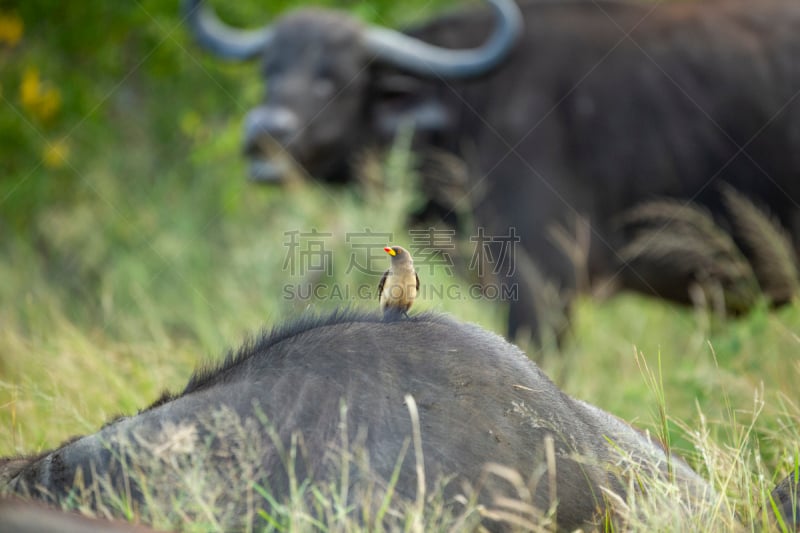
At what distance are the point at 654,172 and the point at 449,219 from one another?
1553mm

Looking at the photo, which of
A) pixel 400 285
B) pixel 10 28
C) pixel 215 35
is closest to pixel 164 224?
pixel 215 35

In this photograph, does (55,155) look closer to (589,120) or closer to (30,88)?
(30,88)

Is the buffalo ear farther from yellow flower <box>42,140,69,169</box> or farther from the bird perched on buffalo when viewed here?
the bird perched on buffalo

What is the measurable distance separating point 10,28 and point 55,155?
4.12 feet

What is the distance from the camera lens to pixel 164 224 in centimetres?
1035

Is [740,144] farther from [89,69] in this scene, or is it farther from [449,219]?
[89,69]

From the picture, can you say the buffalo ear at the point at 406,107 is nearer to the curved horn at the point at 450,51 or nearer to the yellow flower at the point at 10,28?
the curved horn at the point at 450,51

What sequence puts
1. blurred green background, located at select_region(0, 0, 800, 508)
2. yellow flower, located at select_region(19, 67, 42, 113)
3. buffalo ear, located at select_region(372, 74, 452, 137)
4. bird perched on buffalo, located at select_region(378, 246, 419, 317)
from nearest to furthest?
bird perched on buffalo, located at select_region(378, 246, 419, 317) < blurred green background, located at select_region(0, 0, 800, 508) < buffalo ear, located at select_region(372, 74, 452, 137) < yellow flower, located at select_region(19, 67, 42, 113)

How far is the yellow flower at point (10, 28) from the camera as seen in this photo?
9.34m

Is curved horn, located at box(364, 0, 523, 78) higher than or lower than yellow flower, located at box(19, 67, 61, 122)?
higher

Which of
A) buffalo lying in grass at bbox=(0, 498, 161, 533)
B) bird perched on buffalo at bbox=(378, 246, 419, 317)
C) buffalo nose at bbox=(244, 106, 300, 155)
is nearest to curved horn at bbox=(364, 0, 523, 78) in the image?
buffalo nose at bbox=(244, 106, 300, 155)

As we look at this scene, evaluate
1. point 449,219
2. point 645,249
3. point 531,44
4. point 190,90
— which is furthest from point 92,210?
point 645,249

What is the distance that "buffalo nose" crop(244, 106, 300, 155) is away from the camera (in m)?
7.74

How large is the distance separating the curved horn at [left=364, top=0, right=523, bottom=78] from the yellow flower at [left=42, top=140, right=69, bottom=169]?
345 centimetres
